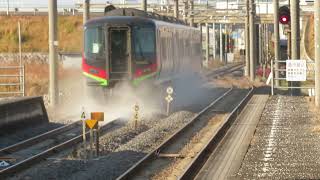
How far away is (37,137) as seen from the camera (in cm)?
1683

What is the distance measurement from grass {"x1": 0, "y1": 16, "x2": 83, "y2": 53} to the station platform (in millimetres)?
60208

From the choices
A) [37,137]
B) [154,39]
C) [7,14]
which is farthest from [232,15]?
[37,137]

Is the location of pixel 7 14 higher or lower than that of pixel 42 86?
higher

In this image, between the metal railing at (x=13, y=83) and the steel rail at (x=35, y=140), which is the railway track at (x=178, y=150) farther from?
the metal railing at (x=13, y=83)

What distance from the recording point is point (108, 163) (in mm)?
13133

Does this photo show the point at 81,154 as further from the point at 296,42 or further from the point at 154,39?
the point at 296,42

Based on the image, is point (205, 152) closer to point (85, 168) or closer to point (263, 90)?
point (85, 168)

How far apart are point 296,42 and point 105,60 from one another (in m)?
9.63

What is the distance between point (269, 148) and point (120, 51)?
9.71 m

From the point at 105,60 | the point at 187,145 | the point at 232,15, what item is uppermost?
→ the point at 232,15

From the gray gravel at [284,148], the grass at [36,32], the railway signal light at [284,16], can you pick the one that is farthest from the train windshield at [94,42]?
the grass at [36,32]

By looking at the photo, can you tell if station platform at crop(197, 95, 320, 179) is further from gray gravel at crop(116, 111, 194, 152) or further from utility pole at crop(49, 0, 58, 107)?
utility pole at crop(49, 0, 58, 107)

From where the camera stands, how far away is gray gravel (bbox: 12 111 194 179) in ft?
39.3

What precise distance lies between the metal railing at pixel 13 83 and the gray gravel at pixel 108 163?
870cm
